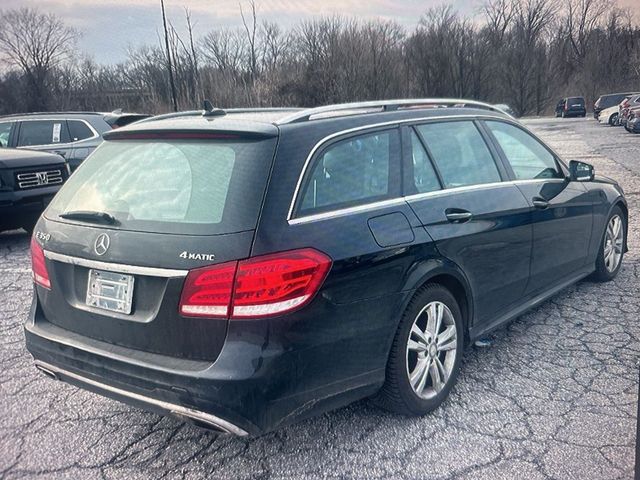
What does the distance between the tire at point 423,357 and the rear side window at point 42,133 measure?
27.5 ft

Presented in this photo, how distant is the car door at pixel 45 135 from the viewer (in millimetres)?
9453

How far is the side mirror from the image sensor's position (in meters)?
4.43

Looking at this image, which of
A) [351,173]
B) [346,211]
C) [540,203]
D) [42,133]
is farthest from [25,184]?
[540,203]

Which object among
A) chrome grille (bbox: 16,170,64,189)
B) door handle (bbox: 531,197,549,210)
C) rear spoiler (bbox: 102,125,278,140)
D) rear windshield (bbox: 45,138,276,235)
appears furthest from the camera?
chrome grille (bbox: 16,170,64,189)

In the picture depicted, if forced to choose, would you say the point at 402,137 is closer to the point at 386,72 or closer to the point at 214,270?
the point at 214,270

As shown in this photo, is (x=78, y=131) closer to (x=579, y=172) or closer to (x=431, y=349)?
(x=579, y=172)

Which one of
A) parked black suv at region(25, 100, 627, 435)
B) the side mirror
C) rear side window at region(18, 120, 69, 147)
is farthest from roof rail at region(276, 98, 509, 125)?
rear side window at region(18, 120, 69, 147)

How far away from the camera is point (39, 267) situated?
2.91 meters

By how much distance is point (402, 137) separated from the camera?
313 centimetres

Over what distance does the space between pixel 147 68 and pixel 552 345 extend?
142 ft

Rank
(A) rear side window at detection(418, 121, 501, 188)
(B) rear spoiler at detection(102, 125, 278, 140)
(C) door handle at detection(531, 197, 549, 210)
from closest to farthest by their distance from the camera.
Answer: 1. (B) rear spoiler at detection(102, 125, 278, 140)
2. (A) rear side window at detection(418, 121, 501, 188)
3. (C) door handle at detection(531, 197, 549, 210)

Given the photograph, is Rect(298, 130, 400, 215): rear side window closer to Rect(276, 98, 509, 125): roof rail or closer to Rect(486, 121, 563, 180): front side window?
Rect(276, 98, 509, 125): roof rail

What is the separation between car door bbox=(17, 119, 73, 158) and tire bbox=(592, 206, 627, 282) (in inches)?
322

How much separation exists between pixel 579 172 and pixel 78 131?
8147mm
